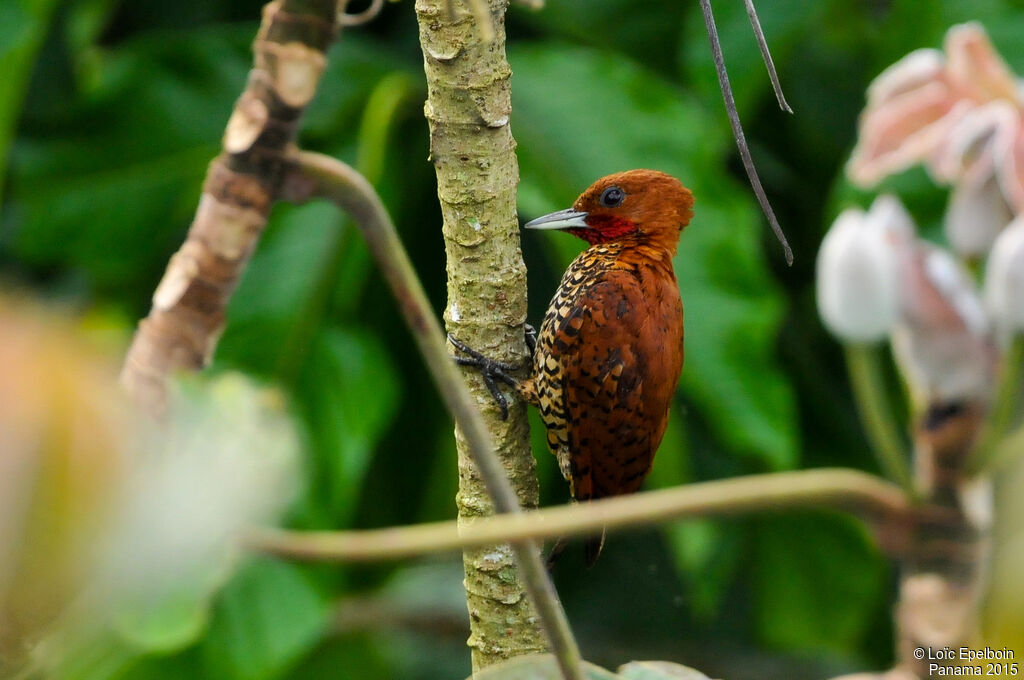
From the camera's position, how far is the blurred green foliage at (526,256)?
1860 millimetres

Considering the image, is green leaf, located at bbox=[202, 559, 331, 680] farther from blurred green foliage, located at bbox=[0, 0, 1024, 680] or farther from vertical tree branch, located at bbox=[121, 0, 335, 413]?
vertical tree branch, located at bbox=[121, 0, 335, 413]

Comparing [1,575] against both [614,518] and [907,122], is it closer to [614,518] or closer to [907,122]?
[614,518]

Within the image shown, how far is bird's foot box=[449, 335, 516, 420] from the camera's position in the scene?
36.7 inches

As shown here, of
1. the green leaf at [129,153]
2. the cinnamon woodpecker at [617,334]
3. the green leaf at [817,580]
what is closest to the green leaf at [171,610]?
the cinnamon woodpecker at [617,334]

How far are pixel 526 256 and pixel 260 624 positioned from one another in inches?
37.4

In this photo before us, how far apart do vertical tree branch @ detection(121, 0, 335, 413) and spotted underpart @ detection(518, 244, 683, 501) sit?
0.83m

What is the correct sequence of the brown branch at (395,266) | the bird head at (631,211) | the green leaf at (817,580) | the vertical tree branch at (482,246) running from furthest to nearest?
the green leaf at (817,580), the bird head at (631,211), the vertical tree branch at (482,246), the brown branch at (395,266)

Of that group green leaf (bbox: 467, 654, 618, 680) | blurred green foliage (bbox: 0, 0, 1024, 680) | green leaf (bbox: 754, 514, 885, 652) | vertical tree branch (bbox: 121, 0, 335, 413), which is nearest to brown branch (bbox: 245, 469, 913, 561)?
vertical tree branch (bbox: 121, 0, 335, 413)

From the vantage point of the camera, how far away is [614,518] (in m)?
0.45

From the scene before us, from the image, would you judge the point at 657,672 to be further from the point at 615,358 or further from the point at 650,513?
the point at 615,358

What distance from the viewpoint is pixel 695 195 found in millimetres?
1813

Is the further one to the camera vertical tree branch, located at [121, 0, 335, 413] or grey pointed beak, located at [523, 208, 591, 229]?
grey pointed beak, located at [523, 208, 591, 229]

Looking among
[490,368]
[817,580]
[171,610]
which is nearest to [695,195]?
[490,368]

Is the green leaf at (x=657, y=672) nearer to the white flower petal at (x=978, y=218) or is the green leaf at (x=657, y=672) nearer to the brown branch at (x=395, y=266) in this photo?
the brown branch at (x=395, y=266)
